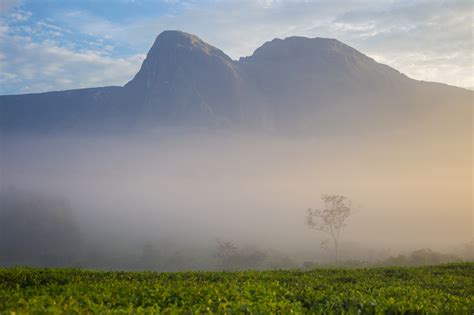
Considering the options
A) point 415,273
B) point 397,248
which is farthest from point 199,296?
point 397,248

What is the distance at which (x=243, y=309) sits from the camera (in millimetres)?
10539

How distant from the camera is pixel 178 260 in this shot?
400ft

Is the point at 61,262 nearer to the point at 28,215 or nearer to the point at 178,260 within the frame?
the point at 178,260

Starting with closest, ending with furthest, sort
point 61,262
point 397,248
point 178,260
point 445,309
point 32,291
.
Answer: point 445,309 → point 32,291 → point 178,260 → point 61,262 → point 397,248

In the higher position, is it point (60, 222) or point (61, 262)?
point (60, 222)

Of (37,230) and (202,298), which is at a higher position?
(202,298)

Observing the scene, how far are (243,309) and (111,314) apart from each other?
318 cm

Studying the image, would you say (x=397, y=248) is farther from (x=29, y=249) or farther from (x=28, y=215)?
(x=28, y=215)

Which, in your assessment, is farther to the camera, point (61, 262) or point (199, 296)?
point (61, 262)

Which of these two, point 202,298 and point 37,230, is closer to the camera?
point 202,298

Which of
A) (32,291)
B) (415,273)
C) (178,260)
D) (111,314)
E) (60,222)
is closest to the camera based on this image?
(111,314)

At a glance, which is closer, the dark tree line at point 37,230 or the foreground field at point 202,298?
the foreground field at point 202,298

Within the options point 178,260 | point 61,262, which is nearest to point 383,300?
point 178,260

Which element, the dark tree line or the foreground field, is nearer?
the foreground field
